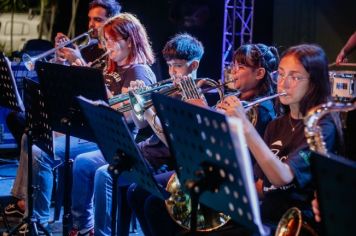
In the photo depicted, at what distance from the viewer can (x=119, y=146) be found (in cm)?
298

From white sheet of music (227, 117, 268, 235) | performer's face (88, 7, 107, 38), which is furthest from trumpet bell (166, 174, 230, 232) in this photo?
performer's face (88, 7, 107, 38)

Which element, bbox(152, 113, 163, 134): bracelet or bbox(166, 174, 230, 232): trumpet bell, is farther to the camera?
bbox(152, 113, 163, 134): bracelet

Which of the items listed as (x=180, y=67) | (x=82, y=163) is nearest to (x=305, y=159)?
(x=180, y=67)

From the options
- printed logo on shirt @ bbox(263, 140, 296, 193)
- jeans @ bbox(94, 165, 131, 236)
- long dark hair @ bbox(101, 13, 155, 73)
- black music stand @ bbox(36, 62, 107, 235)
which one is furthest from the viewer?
long dark hair @ bbox(101, 13, 155, 73)

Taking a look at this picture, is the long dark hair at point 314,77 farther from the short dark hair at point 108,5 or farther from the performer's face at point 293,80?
the short dark hair at point 108,5

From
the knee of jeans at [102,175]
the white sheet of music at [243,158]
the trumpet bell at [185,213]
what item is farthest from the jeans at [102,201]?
the white sheet of music at [243,158]

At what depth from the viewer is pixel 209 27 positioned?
8000 millimetres

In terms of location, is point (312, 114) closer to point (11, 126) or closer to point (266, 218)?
point (266, 218)

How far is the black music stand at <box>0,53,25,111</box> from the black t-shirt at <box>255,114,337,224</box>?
1947 mm

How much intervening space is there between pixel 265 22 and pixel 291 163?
5.38 metres

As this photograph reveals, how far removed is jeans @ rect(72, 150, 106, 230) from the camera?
4.13m

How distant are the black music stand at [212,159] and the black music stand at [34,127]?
1405mm

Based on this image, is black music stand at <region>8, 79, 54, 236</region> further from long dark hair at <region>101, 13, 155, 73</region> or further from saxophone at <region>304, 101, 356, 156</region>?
saxophone at <region>304, 101, 356, 156</region>

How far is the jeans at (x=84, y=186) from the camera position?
4129 mm
